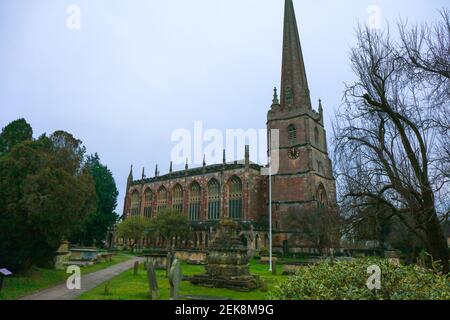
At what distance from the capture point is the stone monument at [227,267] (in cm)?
1451

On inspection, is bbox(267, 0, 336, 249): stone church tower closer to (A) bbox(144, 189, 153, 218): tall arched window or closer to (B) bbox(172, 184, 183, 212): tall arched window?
(B) bbox(172, 184, 183, 212): tall arched window

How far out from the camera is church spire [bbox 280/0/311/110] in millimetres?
51188

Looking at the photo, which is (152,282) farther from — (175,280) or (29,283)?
(29,283)

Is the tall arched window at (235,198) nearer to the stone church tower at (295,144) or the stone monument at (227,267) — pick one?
the stone church tower at (295,144)

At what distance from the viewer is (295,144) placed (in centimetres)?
4772

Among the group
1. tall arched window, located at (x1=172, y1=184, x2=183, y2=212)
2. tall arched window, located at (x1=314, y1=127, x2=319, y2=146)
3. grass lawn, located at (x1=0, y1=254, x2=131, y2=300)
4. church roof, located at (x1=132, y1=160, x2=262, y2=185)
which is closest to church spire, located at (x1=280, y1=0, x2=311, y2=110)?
tall arched window, located at (x1=314, y1=127, x2=319, y2=146)

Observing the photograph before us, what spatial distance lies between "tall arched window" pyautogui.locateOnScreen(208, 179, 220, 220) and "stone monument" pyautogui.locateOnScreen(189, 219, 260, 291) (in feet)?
119

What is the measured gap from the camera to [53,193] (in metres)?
16.0

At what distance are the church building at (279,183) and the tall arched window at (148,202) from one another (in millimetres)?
5147

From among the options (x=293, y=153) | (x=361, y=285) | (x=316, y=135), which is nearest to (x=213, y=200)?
(x=293, y=153)

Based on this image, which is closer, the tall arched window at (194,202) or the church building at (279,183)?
the church building at (279,183)

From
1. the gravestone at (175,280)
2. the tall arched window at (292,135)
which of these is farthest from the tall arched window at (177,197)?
the gravestone at (175,280)
